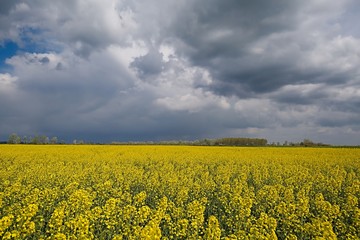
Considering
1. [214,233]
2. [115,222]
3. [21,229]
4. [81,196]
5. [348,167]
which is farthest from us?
[348,167]

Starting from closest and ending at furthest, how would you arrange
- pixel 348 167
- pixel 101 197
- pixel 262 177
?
pixel 101 197 < pixel 262 177 < pixel 348 167

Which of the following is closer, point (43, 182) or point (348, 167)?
point (43, 182)

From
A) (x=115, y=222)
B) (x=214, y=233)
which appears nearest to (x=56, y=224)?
(x=115, y=222)

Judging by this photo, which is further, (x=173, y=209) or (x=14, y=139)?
(x=14, y=139)

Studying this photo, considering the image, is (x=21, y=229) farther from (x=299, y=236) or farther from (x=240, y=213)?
A: (x=299, y=236)

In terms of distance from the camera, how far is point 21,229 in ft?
22.5

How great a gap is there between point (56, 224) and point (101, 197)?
5311mm

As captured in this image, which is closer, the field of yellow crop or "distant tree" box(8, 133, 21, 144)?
the field of yellow crop

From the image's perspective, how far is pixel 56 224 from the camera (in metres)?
7.10

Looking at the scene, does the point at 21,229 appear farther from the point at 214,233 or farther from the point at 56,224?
the point at 214,233

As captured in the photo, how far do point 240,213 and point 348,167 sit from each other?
1894 cm

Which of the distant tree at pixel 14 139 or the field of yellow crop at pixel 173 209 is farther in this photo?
the distant tree at pixel 14 139

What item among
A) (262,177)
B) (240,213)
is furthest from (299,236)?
(262,177)

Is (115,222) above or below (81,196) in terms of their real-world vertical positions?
below
